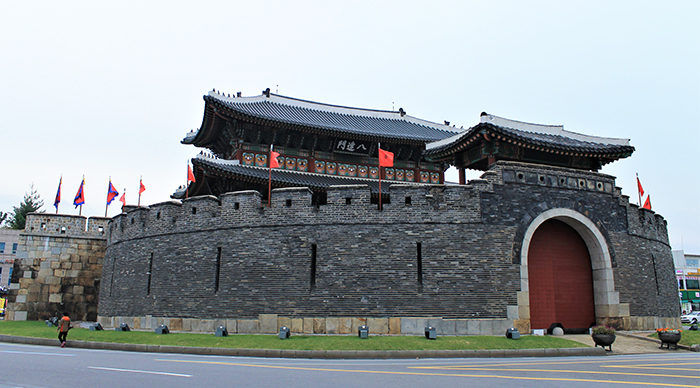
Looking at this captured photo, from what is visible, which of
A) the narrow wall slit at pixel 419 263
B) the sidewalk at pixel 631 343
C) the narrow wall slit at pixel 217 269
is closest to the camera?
the sidewalk at pixel 631 343

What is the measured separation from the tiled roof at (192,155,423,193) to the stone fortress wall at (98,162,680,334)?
226 centimetres

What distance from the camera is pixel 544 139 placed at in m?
17.5

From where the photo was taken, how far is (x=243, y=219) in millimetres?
16609

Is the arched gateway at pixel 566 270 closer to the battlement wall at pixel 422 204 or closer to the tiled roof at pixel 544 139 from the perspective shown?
the battlement wall at pixel 422 204

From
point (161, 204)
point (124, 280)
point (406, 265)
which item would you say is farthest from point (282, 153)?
point (406, 265)

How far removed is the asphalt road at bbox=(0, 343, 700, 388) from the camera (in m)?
7.45

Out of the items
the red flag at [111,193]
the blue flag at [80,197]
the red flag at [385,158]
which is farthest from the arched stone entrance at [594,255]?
the blue flag at [80,197]

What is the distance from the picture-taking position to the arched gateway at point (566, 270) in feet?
51.7

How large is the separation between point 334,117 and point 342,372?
60.0 feet

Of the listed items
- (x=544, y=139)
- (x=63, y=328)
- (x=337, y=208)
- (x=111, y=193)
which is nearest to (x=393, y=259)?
(x=337, y=208)

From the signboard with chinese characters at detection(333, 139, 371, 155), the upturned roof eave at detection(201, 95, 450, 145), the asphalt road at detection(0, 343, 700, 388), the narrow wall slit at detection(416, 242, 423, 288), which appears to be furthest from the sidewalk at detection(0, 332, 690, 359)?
the signboard with chinese characters at detection(333, 139, 371, 155)

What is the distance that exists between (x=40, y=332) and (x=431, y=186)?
43.5 feet

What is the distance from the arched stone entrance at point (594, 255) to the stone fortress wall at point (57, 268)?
1855 centimetres

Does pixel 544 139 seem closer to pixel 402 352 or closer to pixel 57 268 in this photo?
pixel 402 352
